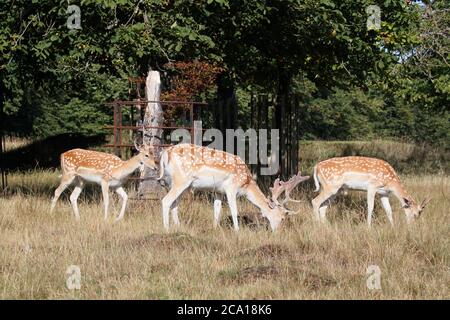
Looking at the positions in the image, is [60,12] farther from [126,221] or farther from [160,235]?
[160,235]

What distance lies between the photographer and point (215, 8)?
12.0m

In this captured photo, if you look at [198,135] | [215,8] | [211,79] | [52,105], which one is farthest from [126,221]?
[52,105]

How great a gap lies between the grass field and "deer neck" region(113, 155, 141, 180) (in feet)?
A: 2.10

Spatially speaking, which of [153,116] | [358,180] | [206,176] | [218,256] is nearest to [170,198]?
[206,176]

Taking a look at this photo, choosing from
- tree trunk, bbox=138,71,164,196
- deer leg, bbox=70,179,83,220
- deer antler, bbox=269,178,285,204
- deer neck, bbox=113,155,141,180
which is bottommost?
deer leg, bbox=70,179,83,220

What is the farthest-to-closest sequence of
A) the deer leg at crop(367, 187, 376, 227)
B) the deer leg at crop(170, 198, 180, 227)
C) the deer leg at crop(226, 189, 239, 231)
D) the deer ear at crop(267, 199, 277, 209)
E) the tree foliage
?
the tree foliage
the deer leg at crop(367, 187, 376, 227)
the deer leg at crop(170, 198, 180, 227)
the deer ear at crop(267, 199, 277, 209)
the deer leg at crop(226, 189, 239, 231)

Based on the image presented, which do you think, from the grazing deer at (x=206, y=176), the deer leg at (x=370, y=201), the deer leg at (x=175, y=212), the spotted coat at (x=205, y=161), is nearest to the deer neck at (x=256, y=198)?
the grazing deer at (x=206, y=176)

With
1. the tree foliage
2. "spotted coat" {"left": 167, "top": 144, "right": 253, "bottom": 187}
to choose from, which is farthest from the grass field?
the tree foliage

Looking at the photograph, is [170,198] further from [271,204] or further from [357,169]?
[357,169]

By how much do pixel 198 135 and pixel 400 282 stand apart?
887 cm

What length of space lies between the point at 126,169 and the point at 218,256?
384 cm

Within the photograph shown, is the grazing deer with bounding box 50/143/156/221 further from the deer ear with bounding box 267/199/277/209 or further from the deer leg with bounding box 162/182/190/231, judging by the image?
the deer ear with bounding box 267/199/277/209

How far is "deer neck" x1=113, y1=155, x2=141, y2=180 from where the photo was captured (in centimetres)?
1159

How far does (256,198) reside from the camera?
35.0 ft
